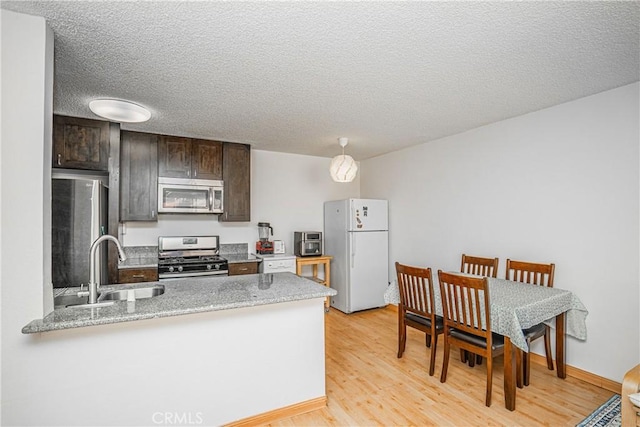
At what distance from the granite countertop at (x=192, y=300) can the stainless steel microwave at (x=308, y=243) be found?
2.05 meters

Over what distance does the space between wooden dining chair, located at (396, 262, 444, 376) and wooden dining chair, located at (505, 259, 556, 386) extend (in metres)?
0.62

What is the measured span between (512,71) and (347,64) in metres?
1.16

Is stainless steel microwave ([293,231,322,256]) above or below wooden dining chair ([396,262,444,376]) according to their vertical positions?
above

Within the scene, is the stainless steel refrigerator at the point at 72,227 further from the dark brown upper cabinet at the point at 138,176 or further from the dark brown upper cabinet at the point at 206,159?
the dark brown upper cabinet at the point at 206,159

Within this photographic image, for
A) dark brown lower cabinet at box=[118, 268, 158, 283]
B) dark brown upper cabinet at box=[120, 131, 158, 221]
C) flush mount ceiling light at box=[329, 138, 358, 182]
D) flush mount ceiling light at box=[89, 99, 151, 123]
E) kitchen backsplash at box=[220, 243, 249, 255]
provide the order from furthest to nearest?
kitchen backsplash at box=[220, 243, 249, 255] < dark brown upper cabinet at box=[120, 131, 158, 221] < flush mount ceiling light at box=[329, 138, 358, 182] < dark brown lower cabinet at box=[118, 268, 158, 283] < flush mount ceiling light at box=[89, 99, 151, 123]

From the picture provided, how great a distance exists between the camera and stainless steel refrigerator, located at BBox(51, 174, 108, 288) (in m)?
2.52

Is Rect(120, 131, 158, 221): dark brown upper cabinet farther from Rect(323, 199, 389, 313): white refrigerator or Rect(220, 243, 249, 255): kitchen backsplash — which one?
Rect(323, 199, 389, 313): white refrigerator

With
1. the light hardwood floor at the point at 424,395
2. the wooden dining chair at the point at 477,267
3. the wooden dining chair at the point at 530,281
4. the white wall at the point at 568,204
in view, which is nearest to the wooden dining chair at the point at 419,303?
the light hardwood floor at the point at 424,395

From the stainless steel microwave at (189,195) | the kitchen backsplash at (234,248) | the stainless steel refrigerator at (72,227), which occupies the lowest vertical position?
the kitchen backsplash at (234,248)

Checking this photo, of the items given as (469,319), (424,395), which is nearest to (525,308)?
(469,319)

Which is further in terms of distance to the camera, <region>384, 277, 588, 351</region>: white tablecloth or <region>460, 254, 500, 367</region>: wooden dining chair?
<region>460, 254, 500, 367</region>: wooden dining chair

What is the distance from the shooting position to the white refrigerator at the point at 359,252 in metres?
4.58

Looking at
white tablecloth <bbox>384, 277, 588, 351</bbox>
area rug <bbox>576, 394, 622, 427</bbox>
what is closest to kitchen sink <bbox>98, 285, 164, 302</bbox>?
white tablecloth <bbox>384, 277, 588, 351</bbox>

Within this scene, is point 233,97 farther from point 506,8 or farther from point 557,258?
point 557,258
